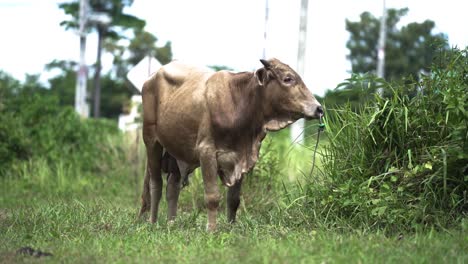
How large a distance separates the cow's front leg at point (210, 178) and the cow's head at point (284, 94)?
0.62 meters

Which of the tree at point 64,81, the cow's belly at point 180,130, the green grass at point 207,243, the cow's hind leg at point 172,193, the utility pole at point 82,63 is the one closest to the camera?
the green grass at point 207,243

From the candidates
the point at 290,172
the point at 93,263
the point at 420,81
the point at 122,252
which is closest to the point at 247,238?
the point at 122,252

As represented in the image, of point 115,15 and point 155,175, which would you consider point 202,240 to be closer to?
point 155,175

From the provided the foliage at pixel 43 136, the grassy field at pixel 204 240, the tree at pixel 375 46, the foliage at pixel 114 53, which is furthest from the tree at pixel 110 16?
the grassy field at pixel 204 240

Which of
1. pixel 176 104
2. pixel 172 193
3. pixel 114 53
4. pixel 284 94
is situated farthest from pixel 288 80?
pixel 114 53

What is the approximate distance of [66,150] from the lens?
16.7 meters

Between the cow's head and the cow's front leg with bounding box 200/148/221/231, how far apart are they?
620 millimetres

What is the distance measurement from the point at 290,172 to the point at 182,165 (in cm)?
490

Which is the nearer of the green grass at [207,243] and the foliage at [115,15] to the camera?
the green grass at [207,243]

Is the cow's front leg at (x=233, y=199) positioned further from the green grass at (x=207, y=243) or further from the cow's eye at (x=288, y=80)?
the cow's eye at (x=288, y=80)

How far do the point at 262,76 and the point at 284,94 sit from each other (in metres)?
0.27

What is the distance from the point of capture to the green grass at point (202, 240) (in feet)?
18.0

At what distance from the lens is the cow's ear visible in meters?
7.11

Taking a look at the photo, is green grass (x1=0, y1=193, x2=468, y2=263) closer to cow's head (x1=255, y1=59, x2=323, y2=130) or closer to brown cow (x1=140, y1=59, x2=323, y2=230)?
brown cow (x1=140, y1=59, x2=323, y2=230)
